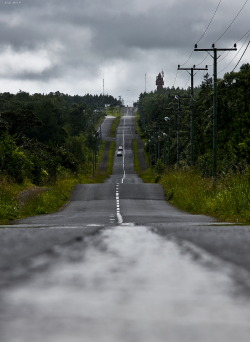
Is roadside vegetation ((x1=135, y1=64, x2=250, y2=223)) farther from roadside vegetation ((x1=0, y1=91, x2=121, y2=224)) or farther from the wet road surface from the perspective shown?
the wet road surface

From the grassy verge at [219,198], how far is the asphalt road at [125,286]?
7734 millimetres

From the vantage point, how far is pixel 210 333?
4.61 m

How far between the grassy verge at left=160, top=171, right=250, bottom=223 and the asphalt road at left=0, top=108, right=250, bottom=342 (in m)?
7.73

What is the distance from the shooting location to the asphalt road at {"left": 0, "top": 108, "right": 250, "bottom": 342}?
4.72 m

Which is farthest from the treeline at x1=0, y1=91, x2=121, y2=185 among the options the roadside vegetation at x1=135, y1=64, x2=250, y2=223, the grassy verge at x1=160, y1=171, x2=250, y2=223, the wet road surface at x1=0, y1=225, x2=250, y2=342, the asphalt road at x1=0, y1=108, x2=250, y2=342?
the wet road surface at x1=0, y1=225, x2=250, y2=342

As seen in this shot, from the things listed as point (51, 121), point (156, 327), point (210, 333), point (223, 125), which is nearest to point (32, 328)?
point (156, 327)

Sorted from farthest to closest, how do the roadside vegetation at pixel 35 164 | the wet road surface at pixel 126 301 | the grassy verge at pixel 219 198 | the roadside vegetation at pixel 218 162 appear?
the roadside vegetation at pixel 35 164 < the roadside vegetation at pixel 218 162 < the grassy verge at pixel 219 198 < the wet road surface at pixel 126 301

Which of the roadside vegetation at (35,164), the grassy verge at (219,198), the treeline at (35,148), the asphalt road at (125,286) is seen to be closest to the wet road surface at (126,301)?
the asphalt road at (125,286)

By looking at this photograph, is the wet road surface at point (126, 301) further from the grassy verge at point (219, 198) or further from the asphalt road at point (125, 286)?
the grassy verge at point (219, 198)

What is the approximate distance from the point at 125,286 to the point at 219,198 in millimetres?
17186

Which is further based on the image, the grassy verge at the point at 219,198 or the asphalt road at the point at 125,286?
the grassy verge at the point at 219,198

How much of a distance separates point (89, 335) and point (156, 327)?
21.3 inches

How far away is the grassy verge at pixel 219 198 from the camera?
63.3 feet

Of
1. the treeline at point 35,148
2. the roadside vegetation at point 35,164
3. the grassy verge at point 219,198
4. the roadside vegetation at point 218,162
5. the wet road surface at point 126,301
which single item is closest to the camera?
the wet road surface at point 126,301
